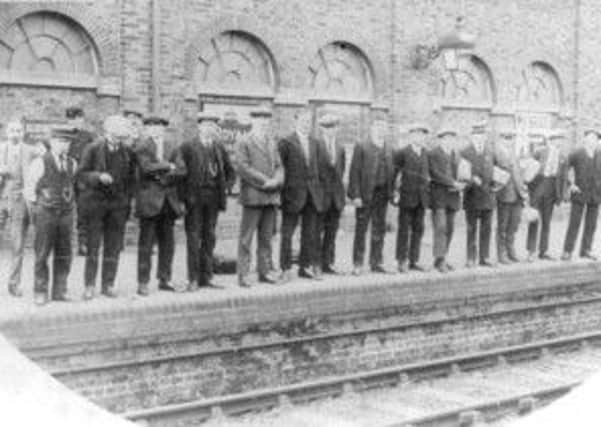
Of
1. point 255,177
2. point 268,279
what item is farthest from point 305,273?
point 255,177

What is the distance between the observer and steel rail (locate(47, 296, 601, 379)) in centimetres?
763

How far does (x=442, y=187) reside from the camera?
11.2 metres

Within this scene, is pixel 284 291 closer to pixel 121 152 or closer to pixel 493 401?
pixel 121 152

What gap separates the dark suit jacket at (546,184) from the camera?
40.4ft

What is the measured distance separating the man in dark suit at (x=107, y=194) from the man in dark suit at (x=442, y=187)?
376 centimetres

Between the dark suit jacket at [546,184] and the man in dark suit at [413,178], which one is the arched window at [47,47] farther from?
the dark suit jacket at [546,184]

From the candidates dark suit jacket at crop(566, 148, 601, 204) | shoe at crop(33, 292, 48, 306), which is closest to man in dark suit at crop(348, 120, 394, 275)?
dark suit jacket at crop(566, 148, 601, 204)

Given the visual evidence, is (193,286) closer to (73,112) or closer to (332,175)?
(332,175)

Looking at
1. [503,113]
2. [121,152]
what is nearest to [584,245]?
[503,113]

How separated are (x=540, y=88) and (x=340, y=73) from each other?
4.49 meters

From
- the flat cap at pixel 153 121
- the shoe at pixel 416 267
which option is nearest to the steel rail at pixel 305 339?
the shoe at pixel 416 267

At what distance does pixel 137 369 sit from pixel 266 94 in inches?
276

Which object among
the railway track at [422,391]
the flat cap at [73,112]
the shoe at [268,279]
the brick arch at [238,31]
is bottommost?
the railway track at [422,391]

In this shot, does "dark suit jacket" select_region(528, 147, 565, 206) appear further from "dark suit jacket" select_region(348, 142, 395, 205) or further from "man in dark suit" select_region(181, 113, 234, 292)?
"man in dark suit" select_region(181, 113, 234, 292)
